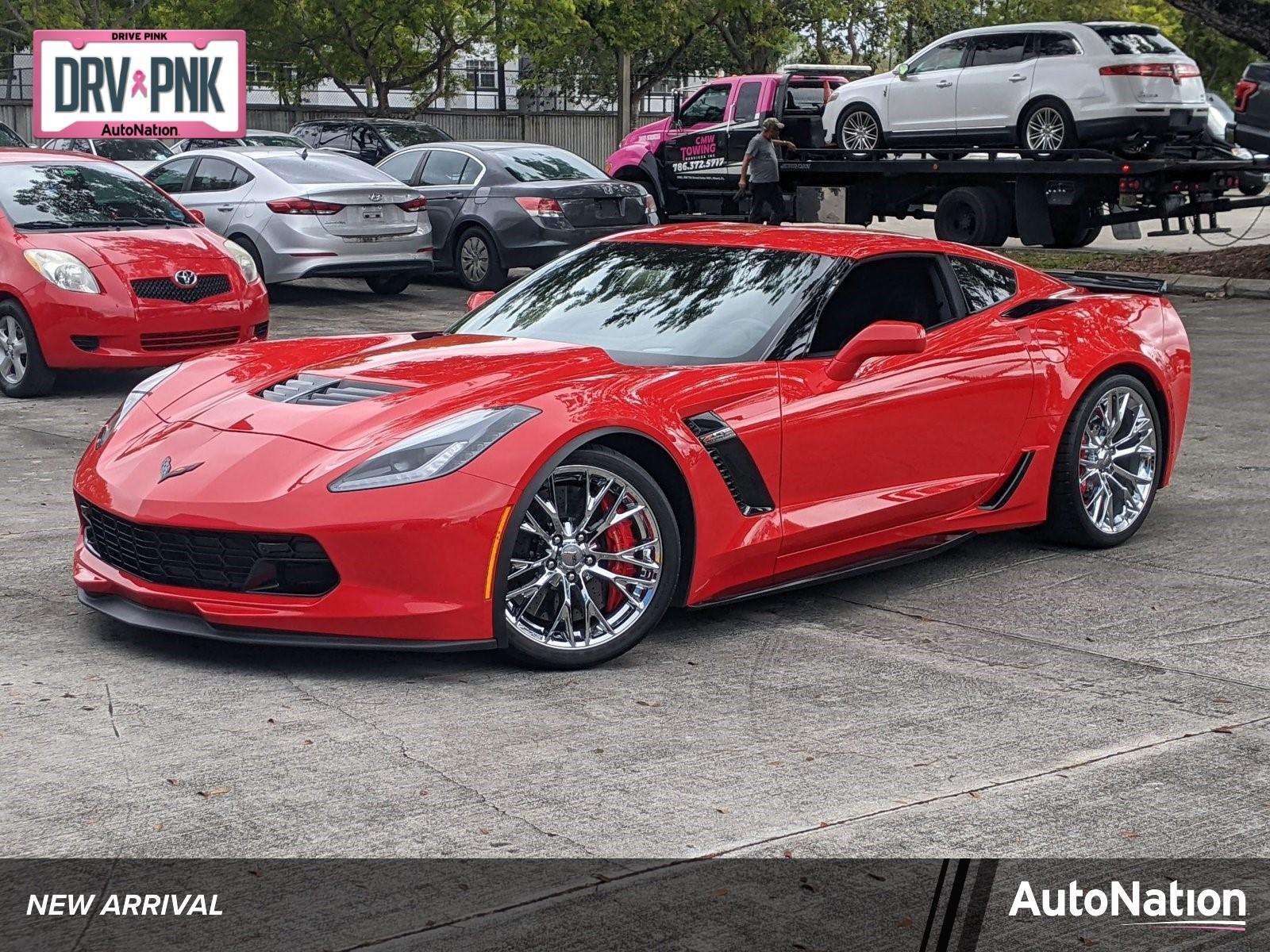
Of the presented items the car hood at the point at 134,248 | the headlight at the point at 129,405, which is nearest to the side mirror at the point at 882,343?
the headlight at the point at 129,405

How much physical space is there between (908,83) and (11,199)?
12.2 meters

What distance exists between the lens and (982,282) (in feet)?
23.7

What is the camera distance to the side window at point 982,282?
712 centimetres

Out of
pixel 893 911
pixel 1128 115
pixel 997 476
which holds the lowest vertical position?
pixel 893 911

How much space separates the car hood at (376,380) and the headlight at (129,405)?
95 millimetres

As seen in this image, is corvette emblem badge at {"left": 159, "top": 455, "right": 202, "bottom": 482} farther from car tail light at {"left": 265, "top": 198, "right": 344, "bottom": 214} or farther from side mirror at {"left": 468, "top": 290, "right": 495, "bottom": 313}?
car tail light at {"left": 265, "top": 198, "right": 344, "bottom": 214}

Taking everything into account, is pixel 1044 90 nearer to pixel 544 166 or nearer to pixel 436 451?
pixel 544 166

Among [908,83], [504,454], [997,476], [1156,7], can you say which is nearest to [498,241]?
[908,83]

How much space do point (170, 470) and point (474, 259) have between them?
13.8m

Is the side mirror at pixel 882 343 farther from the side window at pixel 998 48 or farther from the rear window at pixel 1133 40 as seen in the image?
the side window at pixel 998 48

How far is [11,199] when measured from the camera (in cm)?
1227

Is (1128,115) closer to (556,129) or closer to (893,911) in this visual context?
(893,911)

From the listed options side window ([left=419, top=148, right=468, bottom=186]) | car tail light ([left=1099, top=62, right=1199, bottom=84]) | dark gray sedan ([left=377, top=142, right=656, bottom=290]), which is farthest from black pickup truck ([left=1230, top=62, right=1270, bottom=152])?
side window ([left=419, top=148, right=468, bottom=186])

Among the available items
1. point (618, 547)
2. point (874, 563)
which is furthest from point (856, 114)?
point (618, 547)
